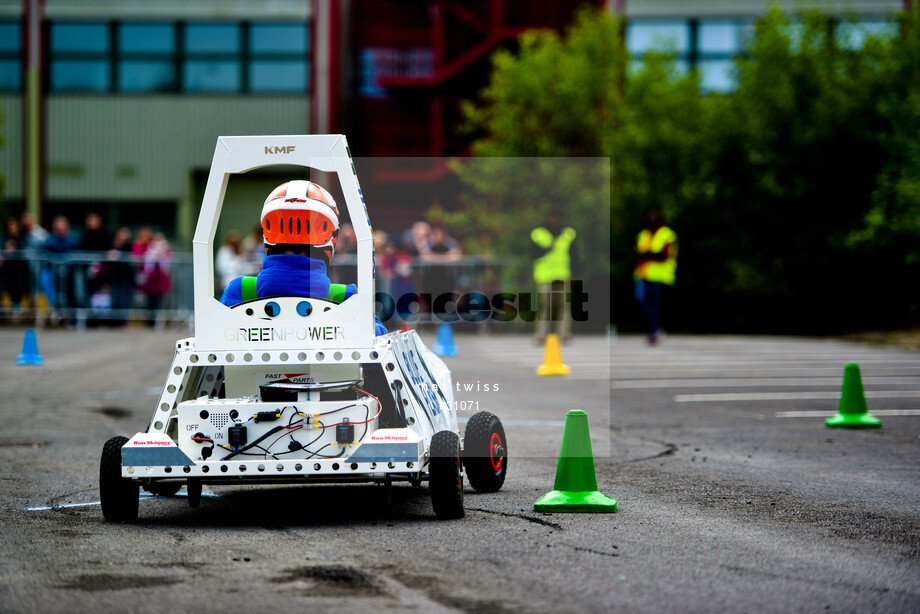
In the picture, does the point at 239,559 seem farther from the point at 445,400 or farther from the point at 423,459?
the point at 445,400

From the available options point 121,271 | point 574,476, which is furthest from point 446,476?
point 121,271

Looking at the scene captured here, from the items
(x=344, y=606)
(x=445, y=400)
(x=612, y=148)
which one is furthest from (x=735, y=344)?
(x=344, y=606)

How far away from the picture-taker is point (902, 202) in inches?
931

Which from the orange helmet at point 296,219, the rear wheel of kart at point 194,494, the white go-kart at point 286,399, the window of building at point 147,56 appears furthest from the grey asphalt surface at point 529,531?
the window of building at point 147,56

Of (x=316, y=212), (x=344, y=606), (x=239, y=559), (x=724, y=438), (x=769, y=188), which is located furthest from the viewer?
(x=769, y=188)

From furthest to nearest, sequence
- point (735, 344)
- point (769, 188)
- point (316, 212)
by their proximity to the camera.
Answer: point (769, 188) < point (735, 344) < point (316, 212)

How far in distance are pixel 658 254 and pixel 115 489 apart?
15.1 m

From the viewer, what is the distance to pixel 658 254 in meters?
20.6

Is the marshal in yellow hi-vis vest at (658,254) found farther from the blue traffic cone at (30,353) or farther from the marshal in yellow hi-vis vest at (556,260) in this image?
the blue traffic cone at (30,353)

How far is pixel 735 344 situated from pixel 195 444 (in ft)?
56.2

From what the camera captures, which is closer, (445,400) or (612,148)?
(445,400)

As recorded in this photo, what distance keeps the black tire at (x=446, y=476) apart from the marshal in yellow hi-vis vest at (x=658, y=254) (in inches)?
570

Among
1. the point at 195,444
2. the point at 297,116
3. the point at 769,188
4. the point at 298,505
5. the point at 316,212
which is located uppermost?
the point at 297,116

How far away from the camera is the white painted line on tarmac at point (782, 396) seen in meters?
13.7
